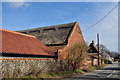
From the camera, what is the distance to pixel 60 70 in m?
19.6

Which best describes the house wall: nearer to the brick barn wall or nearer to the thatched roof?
the thatched roof

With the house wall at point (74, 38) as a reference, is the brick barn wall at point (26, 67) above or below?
below

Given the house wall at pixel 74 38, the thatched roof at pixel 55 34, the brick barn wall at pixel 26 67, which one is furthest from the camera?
the thatched roof at pixel 55 34

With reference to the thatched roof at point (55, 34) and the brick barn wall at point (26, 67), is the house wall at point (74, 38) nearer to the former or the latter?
the thatched roof at point (55, 34)

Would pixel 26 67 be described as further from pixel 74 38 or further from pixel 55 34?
pixel 55 34

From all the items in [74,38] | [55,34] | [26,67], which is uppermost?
[55,34]

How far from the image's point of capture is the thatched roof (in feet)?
89.9

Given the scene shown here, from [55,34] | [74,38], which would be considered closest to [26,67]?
[74,38]

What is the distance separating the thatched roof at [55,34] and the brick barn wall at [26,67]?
27.1ft

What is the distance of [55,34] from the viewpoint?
99.2ft

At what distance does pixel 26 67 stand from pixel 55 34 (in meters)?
17.0

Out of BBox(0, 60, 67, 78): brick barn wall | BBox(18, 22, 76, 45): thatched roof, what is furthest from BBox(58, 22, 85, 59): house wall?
BBox(0, 60, 67, 78): brick barn wall

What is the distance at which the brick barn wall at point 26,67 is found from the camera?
11.6 meters

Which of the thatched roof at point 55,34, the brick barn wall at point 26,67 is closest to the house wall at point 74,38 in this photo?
the thatched roof at point 55,34
